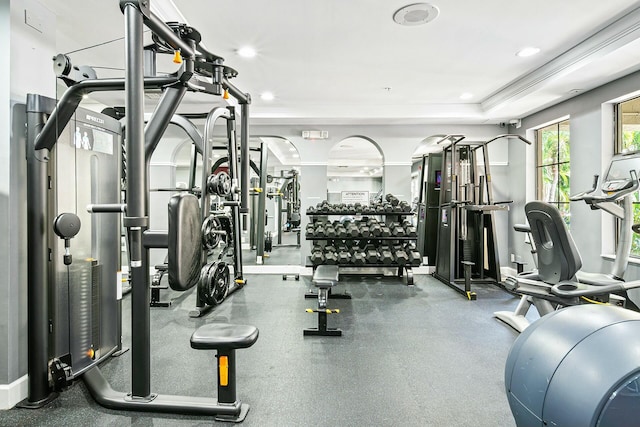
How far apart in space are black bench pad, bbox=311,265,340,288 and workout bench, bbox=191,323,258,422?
1284 mm

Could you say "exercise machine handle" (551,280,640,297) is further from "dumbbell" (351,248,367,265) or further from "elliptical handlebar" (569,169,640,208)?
"dumbbell" (351,248,367,265)

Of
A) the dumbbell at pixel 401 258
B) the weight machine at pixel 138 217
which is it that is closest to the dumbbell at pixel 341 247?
the dumbbell at pixel 401 258

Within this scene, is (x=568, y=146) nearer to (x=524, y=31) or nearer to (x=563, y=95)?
(x=563, y=95)

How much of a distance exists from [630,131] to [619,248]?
4.98 feet

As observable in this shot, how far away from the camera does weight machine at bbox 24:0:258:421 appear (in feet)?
4.95

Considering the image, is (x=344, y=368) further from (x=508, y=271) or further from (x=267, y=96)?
(x=508, y=271)

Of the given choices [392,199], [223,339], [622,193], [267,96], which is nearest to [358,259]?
[392,199]

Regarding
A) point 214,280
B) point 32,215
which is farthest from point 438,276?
point 32,215

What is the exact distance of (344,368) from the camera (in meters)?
2.49

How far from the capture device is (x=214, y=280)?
310 cm

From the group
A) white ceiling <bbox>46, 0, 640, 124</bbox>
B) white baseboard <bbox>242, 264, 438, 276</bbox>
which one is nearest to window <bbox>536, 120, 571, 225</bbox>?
white ceiling <bbox>46, 0, 640, 124</bbox>

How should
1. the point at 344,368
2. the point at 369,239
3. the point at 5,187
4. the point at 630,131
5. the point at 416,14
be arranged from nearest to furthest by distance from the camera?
the point at 5,187 < the point at 344,368 < the point at 416,14 < the point at 630,131 < the point at 369,239

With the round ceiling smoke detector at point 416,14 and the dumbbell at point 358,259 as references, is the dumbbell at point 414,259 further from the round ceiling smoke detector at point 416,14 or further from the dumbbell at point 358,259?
the round ceiling smoke detector at point 416,14

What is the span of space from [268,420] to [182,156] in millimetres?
10839
